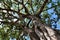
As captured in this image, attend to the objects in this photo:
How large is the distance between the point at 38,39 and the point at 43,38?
1.66ft

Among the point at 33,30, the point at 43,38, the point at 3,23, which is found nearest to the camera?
the point at 43,38

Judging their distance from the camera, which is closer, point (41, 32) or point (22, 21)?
point (41, 32)

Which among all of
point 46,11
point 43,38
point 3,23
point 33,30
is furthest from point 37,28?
point 46,11

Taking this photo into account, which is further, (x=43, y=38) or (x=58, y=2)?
(x=58, y=2)

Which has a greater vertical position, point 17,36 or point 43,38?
point 43,38

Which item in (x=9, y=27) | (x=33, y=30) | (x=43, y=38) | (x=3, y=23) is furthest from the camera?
(x=9, y=27)

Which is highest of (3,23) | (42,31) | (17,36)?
(42,31)

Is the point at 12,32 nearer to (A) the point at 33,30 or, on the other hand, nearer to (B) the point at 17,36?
(B) the point at 17,36

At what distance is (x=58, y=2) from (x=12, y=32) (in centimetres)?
223

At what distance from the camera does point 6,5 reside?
6.60m

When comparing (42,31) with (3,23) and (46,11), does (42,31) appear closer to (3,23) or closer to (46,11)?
(3,23)

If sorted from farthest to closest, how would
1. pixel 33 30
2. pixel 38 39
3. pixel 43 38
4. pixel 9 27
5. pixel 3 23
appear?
pixel 9 27, pixel 3 23, pixel 33 30, pixel 38 39, pixel 43 38

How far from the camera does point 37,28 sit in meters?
5.17

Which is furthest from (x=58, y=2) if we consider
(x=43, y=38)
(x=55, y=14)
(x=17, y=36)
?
(x=43, y=38)
